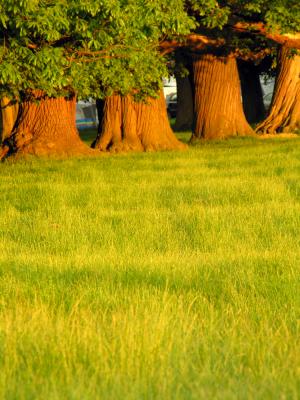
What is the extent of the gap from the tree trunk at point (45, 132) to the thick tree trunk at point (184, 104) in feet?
78.0

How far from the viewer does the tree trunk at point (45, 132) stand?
1095 inches

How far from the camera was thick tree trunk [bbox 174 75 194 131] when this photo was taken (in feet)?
173

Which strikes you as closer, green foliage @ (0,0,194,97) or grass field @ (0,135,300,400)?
grass field @ (0,135,300,400)

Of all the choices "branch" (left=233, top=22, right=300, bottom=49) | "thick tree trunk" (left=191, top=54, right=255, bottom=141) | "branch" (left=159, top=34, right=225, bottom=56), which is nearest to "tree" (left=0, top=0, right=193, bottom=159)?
"branch" (left=159, top=34, right=225, bottom=56)

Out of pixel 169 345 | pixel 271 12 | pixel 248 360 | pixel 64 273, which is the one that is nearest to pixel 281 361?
pixel 248 360

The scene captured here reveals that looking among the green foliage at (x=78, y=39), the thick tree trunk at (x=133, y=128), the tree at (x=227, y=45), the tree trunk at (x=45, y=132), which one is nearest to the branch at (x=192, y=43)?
the tree at (x=227, y=45)

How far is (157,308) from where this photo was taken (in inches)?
298

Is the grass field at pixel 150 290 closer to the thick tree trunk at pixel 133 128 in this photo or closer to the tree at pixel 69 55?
the tree at pixel 69 55

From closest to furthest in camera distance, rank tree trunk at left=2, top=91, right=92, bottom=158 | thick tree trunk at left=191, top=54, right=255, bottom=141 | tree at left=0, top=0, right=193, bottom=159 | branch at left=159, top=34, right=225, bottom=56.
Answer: tree at left=0, top=0, right=193, bottom=159, tree trunk at left=2, top=91, right=92, bottom=158, branch at left=159, top=34, right=225, bottom=56, thick tree trunk at left=191, top=54, right=255, bottom=141

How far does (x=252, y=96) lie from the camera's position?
53.6 m

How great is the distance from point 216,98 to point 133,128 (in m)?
4.91

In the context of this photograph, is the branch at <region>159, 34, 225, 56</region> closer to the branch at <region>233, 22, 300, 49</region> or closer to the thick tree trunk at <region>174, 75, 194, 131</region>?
the branch at <region>233, 22, 300, 49</region>

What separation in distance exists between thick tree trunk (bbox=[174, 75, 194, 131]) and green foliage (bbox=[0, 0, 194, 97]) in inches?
1098

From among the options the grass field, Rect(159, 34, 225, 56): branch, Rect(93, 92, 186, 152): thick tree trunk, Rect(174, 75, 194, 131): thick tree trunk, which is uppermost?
Rect(159, 34, 225, 56): branch
